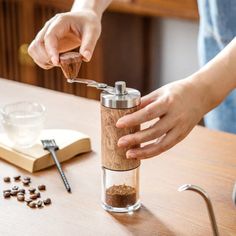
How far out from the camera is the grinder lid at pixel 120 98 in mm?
1066

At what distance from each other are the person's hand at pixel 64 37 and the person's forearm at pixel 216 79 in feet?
0.90

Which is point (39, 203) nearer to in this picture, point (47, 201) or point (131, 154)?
point (47, 201)

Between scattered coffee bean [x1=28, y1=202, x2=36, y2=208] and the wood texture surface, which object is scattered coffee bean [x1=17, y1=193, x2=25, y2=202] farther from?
the wood texture surface

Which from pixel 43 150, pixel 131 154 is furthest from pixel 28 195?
pixel 131 154

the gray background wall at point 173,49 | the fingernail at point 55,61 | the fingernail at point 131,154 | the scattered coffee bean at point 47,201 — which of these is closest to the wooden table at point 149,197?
the scattered coffee bean at point 47,201

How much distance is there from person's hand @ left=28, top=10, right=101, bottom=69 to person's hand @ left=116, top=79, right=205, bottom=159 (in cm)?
26

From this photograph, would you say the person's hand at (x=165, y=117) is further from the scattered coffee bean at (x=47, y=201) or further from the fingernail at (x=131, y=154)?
the scattered coffee bean at (x=47, y=201)

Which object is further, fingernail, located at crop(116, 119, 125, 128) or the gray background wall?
the gray background wall

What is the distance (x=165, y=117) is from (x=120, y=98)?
0.29 feet

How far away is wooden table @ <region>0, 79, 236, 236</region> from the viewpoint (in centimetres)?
109

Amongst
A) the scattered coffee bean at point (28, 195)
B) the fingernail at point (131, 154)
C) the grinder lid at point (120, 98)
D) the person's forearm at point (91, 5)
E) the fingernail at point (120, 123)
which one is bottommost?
the scattered coffee bean at point (28, 195)

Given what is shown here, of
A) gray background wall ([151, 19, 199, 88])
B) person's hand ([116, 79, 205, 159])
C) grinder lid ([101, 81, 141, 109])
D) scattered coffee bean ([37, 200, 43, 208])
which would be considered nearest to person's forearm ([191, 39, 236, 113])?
person's hand ([116, 79, 205, 159])

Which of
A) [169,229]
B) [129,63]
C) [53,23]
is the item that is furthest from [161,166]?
[129,63]

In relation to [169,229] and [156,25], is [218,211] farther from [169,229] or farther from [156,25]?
[156,25]
